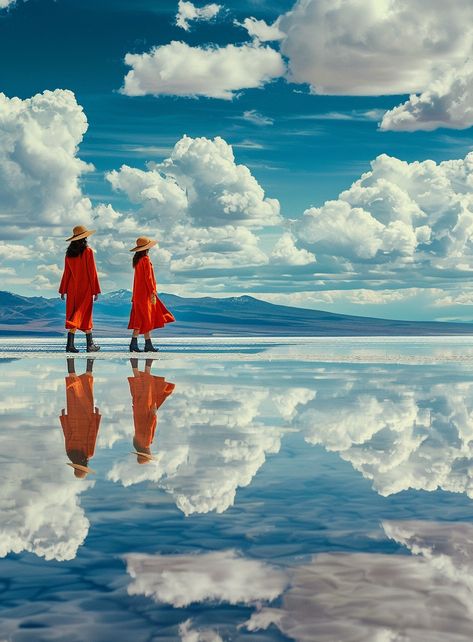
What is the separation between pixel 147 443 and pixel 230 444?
557 millimetres

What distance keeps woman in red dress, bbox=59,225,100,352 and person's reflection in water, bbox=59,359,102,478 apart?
10.3 metres

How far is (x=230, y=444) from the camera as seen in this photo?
6777mm

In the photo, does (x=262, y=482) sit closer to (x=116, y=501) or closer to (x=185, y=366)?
(x=116, y=501)

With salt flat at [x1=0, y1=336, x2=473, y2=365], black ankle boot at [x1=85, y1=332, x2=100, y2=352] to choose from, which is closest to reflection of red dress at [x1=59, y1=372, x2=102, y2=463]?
salt flat at [x1=0, y1=336, x2=473, y2=365]

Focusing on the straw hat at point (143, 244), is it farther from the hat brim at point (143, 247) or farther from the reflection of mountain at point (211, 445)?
the reflection of mountain at point (211, 445)

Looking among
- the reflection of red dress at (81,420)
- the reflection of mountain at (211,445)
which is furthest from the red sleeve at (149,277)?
the reflection of mountain at (211,445)

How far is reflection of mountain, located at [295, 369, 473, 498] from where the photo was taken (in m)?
5.53

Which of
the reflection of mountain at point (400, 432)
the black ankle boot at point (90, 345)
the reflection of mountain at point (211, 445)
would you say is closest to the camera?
the reflection of mountain at point (211, 445)

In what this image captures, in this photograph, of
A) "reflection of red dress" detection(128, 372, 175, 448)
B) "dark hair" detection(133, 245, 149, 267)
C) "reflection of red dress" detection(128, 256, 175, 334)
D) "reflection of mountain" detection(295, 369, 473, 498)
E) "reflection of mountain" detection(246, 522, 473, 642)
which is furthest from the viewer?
"reflection of red dress" detection(128, 256, 175, 334)

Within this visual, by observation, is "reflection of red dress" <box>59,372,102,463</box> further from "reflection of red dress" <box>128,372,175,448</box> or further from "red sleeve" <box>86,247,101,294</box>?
"red sleeve" <box>86,247,101,294</box>

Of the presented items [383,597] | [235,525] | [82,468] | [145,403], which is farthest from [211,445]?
[383,597]

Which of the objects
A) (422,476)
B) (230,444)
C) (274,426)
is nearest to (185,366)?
(274,426)

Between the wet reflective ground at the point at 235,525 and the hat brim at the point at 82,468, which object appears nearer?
the wet reflective ground at the point at 235,525

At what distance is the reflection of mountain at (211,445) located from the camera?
16.5 ft
